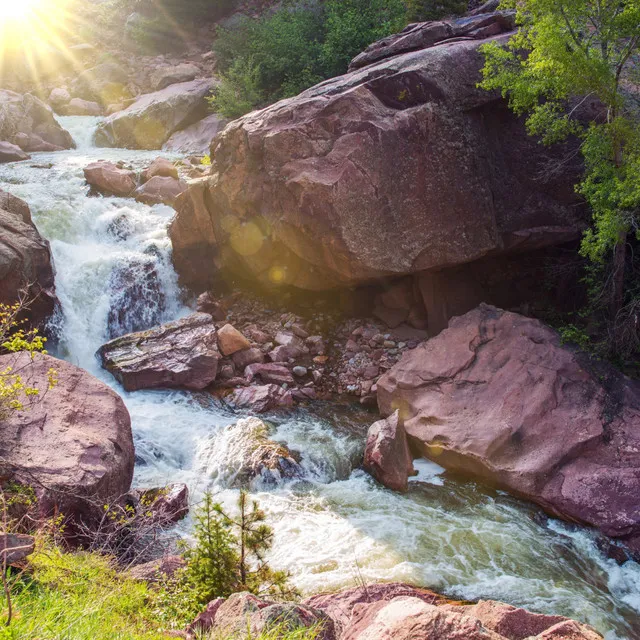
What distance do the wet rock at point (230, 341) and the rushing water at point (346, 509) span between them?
1158 mm

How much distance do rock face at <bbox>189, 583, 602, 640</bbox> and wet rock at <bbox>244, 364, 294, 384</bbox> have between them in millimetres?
5604

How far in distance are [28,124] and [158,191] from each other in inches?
339

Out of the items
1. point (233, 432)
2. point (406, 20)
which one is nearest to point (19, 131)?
point (406, 20)

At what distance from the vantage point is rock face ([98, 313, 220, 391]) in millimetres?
9336

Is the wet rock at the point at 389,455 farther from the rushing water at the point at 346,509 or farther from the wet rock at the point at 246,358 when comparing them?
the wet rock at the point at 246,358

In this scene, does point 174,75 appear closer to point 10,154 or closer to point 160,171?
point 10,154

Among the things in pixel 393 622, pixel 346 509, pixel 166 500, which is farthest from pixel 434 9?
pixel 393 622

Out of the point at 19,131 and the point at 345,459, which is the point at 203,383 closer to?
the point at 345,459

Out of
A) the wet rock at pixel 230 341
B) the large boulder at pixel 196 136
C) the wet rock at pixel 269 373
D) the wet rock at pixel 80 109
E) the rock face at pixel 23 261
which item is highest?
the wet rock at pixel 80 109

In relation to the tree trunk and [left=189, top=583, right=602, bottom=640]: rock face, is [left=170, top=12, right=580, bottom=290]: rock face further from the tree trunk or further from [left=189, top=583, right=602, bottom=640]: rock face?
[left=189, top=583, right=602, bottom=640]: rock face

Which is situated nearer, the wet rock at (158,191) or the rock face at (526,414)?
the rock face at (526,414)

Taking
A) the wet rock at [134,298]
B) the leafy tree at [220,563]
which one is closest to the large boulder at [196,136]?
the wet rock at [134,298]

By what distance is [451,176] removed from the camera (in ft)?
30.9

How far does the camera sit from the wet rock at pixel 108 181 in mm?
14438
